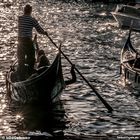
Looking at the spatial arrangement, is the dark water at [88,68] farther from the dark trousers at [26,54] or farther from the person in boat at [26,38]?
the person in boat at [26,38]

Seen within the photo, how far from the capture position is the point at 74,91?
21.6m

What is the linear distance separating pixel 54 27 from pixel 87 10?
54.4ft

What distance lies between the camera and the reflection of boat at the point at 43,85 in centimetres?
1681

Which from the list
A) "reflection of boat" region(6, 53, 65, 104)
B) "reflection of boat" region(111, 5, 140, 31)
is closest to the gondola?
"reflection of boat" region(6, 53, 65, 104)

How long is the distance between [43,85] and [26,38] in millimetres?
2295

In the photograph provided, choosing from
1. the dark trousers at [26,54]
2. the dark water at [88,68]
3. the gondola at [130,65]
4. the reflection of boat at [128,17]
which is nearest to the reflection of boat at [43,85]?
the dark water at [88,68]

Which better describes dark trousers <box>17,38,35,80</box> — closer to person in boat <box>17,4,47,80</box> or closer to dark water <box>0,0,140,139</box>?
person in boat <box>17,4,47,80</box>

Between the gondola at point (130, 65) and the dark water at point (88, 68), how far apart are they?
506mm

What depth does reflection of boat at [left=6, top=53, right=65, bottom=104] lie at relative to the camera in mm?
16812

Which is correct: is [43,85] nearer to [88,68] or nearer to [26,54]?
[26,54]

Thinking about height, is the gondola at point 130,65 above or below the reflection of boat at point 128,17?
above

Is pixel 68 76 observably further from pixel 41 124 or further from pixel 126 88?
pixel 41 124

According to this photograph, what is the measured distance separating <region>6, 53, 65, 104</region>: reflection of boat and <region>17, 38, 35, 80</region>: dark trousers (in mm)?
1016

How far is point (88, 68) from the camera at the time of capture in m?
26.8
